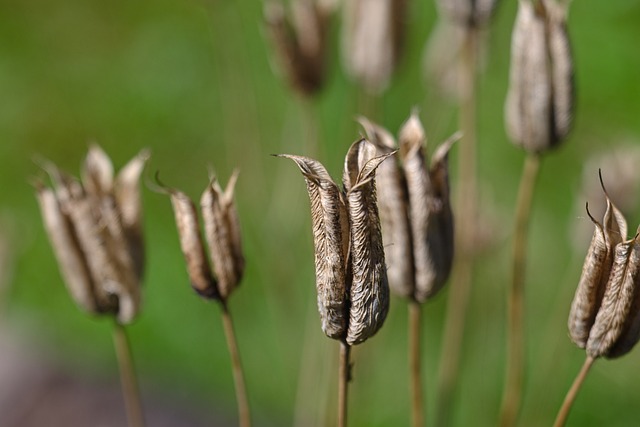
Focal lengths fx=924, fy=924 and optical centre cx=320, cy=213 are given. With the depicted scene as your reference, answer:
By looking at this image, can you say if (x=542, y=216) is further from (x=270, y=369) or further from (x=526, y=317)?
(x=270, y=369)

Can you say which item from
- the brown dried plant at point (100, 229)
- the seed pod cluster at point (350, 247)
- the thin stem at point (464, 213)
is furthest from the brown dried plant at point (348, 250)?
the thin stem at point (464, 213)

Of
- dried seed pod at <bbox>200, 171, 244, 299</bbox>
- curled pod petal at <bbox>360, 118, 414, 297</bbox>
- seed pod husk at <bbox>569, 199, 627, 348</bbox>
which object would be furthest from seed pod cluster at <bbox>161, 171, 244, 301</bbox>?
seed pod husk at <bbox>569, 199, 627, 348</bbox>

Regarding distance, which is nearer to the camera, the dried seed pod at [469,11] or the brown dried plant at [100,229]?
the brown dried plant at [100,229]

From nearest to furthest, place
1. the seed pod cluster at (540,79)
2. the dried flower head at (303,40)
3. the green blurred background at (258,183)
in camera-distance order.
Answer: the seed pod cluster at (540,79)
the dried flower head at (303,40)
the green blurred background at (258,183)

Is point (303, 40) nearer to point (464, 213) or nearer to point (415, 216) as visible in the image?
point (464, 213)

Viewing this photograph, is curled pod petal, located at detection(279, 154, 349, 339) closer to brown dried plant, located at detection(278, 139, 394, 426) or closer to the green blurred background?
brown dried plant, located at detection(278, 139, 394, 426)

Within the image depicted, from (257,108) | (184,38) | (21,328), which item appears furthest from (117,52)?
(21,328)

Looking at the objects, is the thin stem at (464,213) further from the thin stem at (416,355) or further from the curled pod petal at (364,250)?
the curled pod petal at (364,250)
